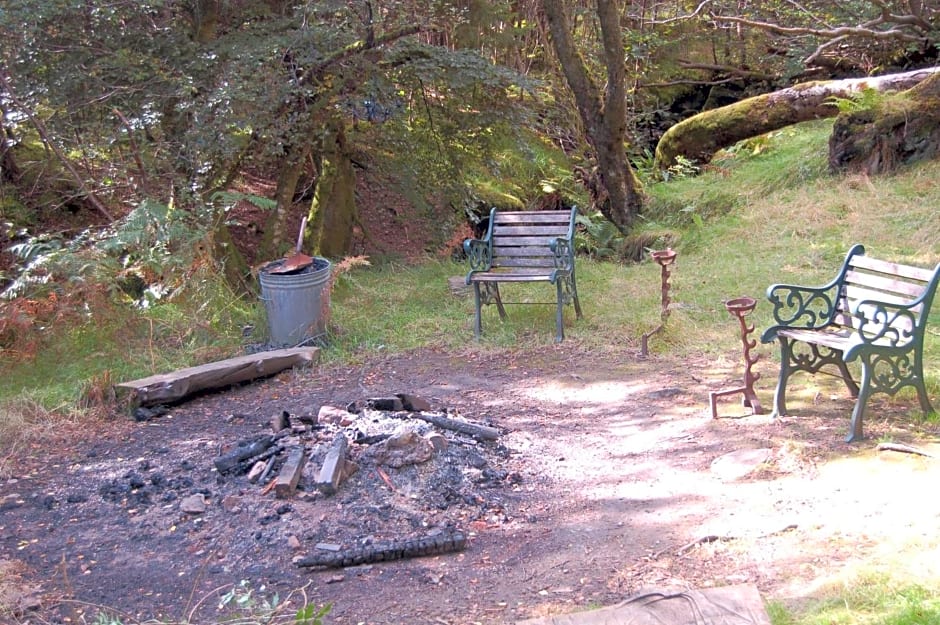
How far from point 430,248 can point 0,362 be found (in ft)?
18.2

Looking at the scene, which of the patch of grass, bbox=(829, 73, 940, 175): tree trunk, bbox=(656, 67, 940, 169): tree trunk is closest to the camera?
the patch of grass

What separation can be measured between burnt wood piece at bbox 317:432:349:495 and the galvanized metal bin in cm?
273

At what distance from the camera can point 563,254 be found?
296 inches

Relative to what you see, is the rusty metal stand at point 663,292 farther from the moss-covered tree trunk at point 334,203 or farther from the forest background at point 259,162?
the moss-covered tree trunk at point 334,203

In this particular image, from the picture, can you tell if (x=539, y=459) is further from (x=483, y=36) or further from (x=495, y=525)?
(x=483, y=36)

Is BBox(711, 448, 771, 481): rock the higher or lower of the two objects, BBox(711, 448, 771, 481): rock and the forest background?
the lower

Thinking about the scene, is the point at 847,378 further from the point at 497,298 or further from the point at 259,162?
the point at 259,162

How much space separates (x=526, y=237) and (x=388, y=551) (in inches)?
A: 178

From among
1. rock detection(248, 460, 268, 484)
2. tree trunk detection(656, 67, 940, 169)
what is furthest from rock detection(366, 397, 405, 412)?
tree trunk detection(656, 67, 940, 169)

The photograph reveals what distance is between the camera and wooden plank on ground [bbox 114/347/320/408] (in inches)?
238

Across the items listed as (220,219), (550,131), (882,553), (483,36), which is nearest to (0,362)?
(220,219)

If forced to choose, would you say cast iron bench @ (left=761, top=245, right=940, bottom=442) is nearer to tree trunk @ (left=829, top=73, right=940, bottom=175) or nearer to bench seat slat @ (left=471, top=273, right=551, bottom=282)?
bench seat slat @ (left=471, top=273, right=551, bottom=282)

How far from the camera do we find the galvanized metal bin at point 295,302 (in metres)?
7.14

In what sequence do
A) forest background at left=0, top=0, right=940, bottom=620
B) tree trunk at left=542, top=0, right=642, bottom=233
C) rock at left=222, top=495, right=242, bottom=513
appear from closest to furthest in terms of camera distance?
rock at left=222, top=495, right=242, bottom=513 → forest background at left=0, top=0, right=940, bottom=620 → tree trunk at left=542, top=0, right=642, bottom=233
